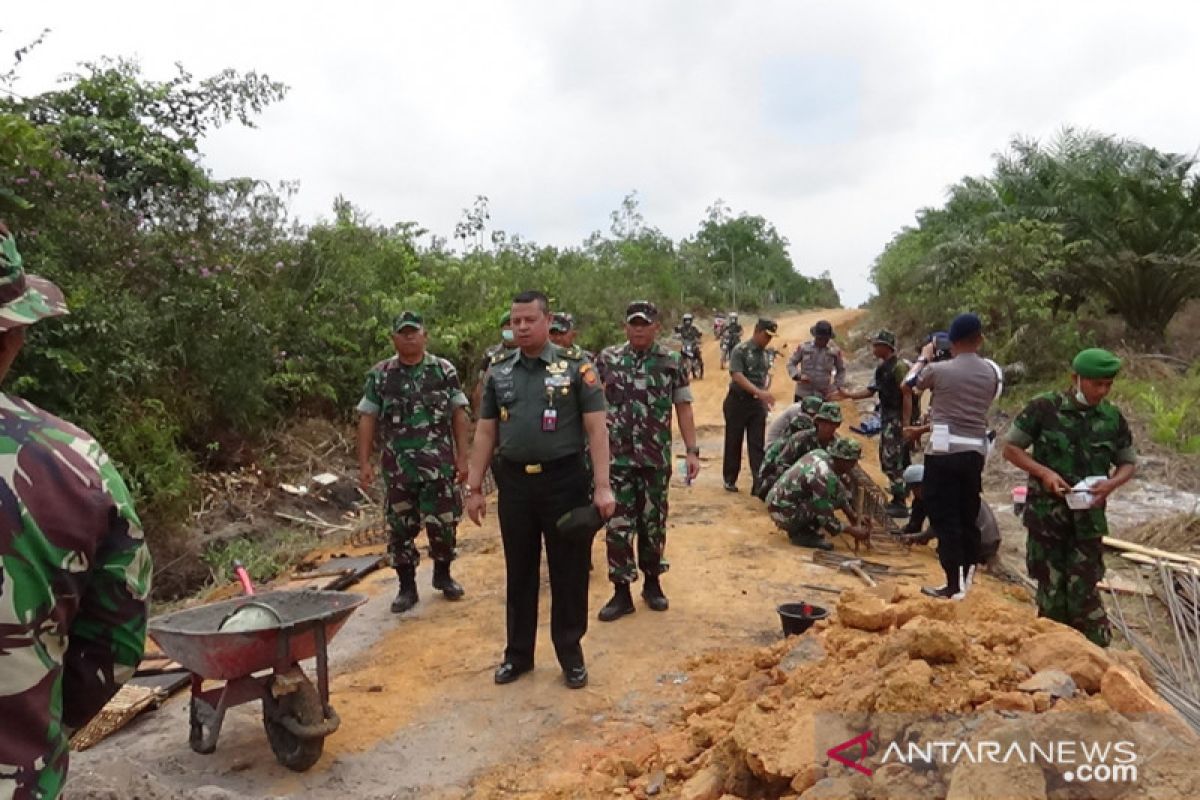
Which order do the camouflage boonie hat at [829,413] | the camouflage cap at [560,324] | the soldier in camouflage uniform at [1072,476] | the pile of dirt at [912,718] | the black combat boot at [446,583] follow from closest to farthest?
the pile of dirt at [912,718], the soldier in camouflage uniform at [1072,476], the black combat boot at [446,583], the camouflage cap at [560,324], the camouflage boonie hat at [829,413]

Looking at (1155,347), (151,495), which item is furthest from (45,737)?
(1155,347)

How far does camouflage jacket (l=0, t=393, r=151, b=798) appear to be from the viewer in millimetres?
1483

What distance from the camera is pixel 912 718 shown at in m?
2.85

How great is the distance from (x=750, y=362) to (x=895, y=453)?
1.72 m

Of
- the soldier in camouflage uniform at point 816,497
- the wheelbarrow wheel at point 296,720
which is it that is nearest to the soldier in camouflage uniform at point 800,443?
the soldier in camouflage uniform at point 816,497

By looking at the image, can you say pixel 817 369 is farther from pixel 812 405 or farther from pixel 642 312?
pixel 642 312

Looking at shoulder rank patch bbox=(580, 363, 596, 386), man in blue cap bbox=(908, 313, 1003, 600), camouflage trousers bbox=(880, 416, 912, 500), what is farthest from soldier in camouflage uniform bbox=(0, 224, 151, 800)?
camouflage trousers bbox=(880, 416, 912, 500)

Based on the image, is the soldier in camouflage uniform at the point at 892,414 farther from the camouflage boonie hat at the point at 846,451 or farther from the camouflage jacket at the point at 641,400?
the camouflage jacket at the point at 641,400

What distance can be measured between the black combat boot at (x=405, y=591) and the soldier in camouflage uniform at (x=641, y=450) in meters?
1.39

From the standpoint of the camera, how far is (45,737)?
62.0 inches

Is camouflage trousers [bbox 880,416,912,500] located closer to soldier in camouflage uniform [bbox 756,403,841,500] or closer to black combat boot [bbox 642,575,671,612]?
soldier in camouflage uniform [bbox 756,403,841,500]

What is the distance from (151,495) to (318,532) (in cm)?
175

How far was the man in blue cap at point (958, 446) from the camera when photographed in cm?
546

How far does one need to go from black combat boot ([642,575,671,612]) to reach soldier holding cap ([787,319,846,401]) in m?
4.25
